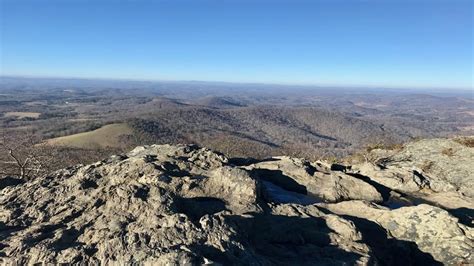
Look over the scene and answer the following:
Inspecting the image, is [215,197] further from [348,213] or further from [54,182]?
[54,182]

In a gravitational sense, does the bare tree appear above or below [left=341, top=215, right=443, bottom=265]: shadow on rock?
below

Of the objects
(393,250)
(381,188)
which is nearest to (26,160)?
(381,188)

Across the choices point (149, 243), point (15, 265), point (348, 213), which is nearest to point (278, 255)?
point (149, 243)

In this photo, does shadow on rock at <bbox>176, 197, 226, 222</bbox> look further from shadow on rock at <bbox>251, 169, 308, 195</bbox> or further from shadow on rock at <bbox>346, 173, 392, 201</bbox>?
shadow on rock at <bbox>346, 173, 392, 201</bbox>

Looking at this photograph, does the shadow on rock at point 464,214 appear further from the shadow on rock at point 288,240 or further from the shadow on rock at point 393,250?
the shadow on rock at point 288,240

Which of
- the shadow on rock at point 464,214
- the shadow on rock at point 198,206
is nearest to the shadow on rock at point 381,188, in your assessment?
the shadow on rock at point 464,214

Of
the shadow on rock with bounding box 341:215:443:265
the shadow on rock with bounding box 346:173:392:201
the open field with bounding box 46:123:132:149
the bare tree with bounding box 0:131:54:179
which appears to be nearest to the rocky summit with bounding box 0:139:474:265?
the shadow on rock with bounding box 341:215:443:265
